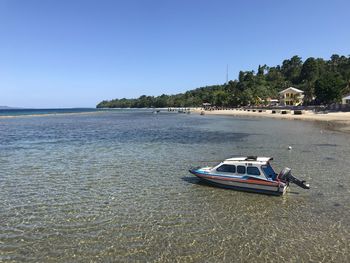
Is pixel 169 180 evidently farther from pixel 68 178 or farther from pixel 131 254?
pixel 131 254

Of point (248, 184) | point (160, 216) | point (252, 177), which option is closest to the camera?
point (160, 216)

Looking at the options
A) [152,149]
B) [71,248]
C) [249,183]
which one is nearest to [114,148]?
[152,149]

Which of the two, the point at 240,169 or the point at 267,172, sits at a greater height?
the point at 240,169

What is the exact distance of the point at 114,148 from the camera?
127 feet

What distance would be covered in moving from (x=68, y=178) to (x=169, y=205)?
31.5 ft

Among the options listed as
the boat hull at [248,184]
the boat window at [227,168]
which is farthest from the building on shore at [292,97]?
the boat hull at [248,184]

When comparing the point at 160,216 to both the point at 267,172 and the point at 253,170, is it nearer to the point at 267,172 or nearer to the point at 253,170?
the point at 253,170

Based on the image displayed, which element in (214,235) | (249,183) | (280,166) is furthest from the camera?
(280,166)

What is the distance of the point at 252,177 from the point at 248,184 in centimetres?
52

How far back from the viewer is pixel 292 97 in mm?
169500

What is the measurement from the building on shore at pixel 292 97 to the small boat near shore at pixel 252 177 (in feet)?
517

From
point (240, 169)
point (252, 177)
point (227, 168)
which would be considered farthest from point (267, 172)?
point (227, 168)

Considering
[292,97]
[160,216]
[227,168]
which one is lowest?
[160,216]

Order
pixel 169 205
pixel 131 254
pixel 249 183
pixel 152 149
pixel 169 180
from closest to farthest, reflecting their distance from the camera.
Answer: pixel 131 254, pixel 169 205, pixel 249 183, pixel 169 180, pixel 152 149
